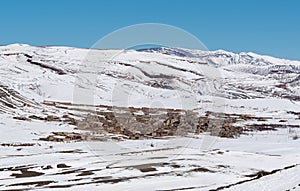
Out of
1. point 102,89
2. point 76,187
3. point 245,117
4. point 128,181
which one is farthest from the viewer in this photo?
point 102,89

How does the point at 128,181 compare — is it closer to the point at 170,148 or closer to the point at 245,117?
the point at 170,148

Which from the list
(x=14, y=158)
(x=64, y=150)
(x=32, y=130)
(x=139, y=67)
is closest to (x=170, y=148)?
(x=64, y=150)

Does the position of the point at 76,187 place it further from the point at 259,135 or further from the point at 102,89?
the point at 102,89

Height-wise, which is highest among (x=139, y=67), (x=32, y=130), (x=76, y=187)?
(x=139, y=67)

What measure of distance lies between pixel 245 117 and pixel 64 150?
90.7 feet

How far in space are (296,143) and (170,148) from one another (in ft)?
27.3

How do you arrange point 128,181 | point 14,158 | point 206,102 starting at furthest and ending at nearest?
point 206,102
point 14,158
point 128,181

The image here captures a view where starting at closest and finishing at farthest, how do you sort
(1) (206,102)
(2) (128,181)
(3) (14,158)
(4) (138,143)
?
(2) (128,181), (3) (14,158), (4) (138,143), (1) (206,102)

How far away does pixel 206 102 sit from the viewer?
2408 inches

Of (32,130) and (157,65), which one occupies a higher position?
(157,65)

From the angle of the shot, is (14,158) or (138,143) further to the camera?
(138,143)

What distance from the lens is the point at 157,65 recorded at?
433ft

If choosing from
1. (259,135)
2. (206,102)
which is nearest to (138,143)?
(259,135)

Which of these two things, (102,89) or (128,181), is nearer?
(128,181)
